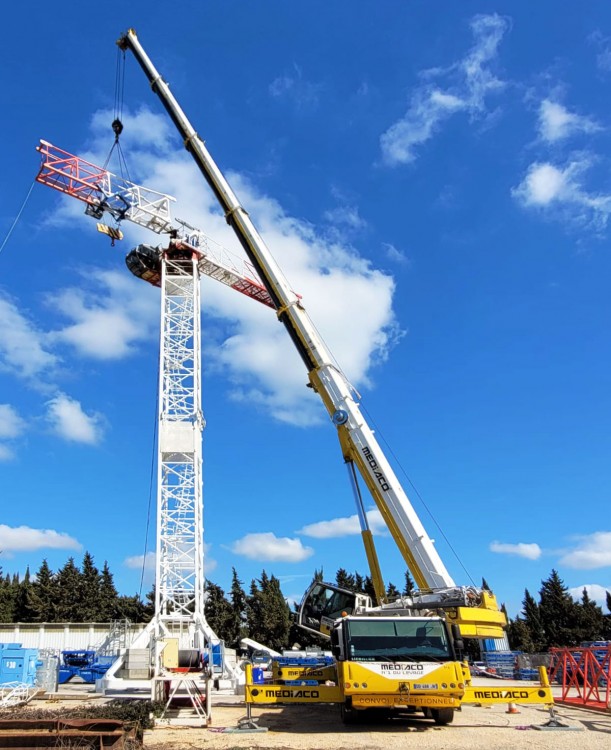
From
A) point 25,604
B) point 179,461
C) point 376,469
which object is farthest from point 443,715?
point 25,604

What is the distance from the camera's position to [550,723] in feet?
37.0

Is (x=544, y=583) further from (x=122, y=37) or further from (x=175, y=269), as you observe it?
(x=122, y=37)

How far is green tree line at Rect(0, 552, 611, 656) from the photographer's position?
2041 inches

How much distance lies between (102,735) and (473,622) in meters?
8.30

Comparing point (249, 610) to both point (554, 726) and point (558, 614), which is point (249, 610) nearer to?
point (558, 614)

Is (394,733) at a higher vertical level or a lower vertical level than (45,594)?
lower

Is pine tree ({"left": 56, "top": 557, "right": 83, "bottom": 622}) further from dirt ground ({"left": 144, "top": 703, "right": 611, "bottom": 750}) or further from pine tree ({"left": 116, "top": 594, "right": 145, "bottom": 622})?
dirt ground ({"left": 144, "top": 703, "right": 611, "bottom": 750})

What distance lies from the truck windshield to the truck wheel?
140 centimetres

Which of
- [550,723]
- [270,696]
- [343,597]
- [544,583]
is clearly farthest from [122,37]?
[544,583]

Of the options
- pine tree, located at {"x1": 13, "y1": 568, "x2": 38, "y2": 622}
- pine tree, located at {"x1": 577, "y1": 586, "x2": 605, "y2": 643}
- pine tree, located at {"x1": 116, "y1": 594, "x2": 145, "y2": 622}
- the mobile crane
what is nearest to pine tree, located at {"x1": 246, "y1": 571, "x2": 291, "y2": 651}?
pine tree, located at {"x1": 116, "y1": 594, "x2": 145, "y2": 622}

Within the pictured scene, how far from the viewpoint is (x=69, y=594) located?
58625 mm

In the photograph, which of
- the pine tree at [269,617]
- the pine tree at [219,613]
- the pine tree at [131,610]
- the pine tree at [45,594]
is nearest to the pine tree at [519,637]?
the pine tree at [269,617]

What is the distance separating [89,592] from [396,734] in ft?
186

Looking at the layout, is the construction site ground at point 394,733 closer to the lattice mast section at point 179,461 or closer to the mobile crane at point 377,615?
the mobile crane at point 377,615
